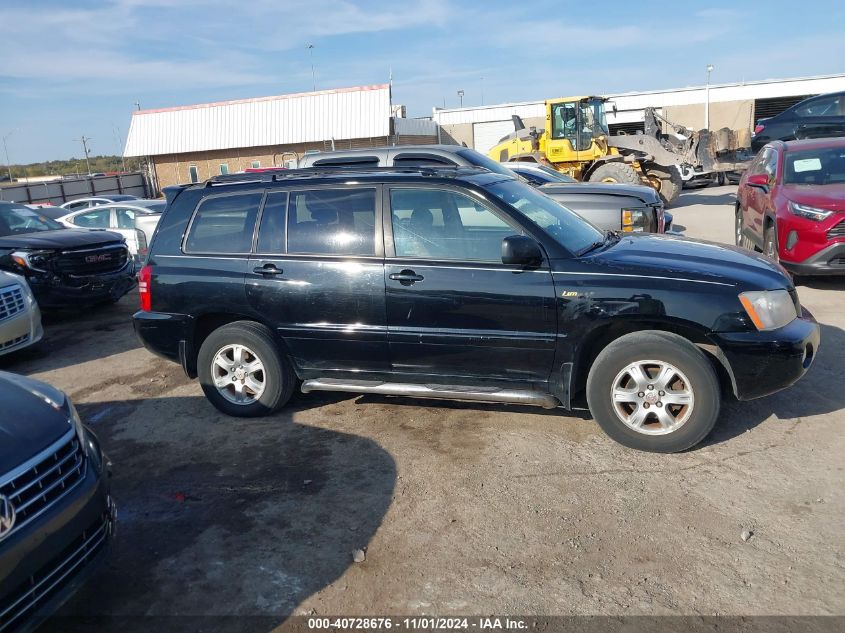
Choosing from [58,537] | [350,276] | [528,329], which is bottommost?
[58,537]

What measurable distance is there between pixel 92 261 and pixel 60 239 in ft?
1.61

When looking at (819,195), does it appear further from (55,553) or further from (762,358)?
(55,553)

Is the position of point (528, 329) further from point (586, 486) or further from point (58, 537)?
point (58, 537)

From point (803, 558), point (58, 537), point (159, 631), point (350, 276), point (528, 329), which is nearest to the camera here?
point (58, 537)

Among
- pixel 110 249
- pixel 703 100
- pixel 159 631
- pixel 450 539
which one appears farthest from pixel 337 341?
pixel 703 100

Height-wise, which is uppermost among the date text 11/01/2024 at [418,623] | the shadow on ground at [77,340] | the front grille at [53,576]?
the front grille at [53,576]

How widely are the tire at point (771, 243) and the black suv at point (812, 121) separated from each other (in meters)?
11.2

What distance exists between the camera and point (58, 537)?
2762 mm

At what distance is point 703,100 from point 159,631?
36035 millimetres

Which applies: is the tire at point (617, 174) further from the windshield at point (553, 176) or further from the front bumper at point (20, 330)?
the front bumper at point (20, 330)

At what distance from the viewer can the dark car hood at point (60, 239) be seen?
8.72m

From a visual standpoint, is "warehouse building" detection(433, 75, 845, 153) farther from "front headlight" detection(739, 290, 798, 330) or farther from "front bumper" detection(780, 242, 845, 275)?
"front headlight" detection(739, 290, 798, 330)

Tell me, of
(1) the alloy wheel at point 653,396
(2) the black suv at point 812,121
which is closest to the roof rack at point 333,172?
(1) the alloy wheel at point 653,396

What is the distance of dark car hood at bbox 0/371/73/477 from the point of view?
280 centimetres
